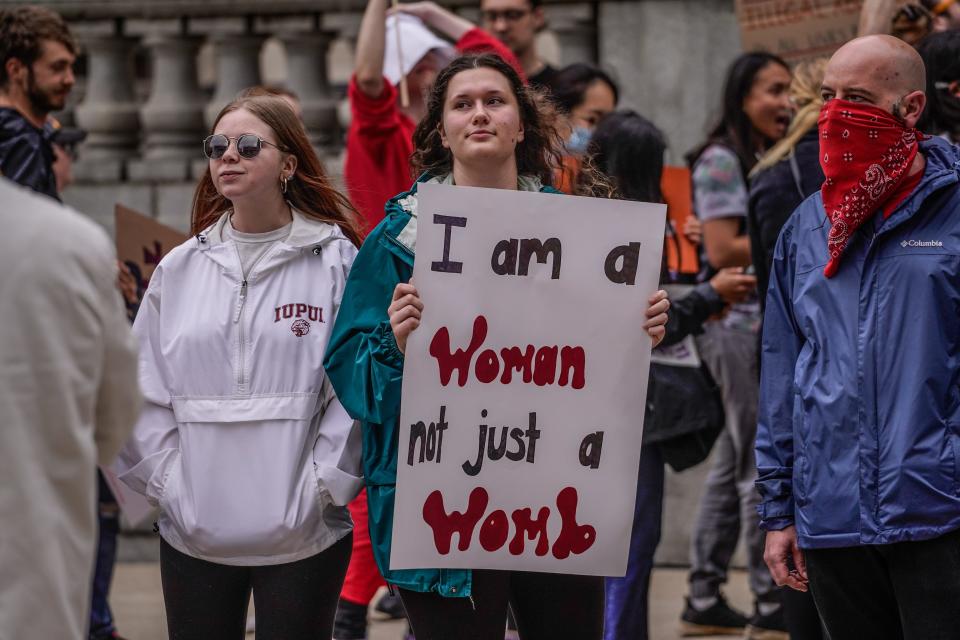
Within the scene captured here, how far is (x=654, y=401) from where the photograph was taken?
16.7ft

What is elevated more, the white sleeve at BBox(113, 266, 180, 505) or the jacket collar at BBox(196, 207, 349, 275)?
the jacket collar at BBox(196, 207, 349, 275)

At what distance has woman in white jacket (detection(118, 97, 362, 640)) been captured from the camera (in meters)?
3.80

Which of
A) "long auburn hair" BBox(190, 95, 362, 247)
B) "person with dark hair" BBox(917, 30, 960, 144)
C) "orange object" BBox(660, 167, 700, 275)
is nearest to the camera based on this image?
"long auburn hair" BBox(190, 95, 362, 247)


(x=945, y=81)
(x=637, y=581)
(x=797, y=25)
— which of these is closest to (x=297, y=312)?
(x=637, y=581)

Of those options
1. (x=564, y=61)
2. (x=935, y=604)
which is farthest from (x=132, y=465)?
(x=564, y=61)

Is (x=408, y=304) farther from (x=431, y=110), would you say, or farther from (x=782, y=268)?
(x=782, y=268)

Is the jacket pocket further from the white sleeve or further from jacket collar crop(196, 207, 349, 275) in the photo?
jacket collar crop(196, 207, 349, 275)

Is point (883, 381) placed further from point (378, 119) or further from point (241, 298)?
point (378, 119)

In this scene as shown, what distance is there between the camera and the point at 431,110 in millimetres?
4121

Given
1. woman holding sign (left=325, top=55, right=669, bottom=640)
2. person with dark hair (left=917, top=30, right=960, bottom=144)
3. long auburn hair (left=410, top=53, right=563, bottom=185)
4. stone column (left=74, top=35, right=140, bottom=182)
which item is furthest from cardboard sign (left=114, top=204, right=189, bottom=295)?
stone column (left=74, top=35, right=140, bottom=182)

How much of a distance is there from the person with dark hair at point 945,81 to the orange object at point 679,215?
120 centimetres

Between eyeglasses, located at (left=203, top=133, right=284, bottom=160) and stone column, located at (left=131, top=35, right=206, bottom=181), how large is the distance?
381 centimetres

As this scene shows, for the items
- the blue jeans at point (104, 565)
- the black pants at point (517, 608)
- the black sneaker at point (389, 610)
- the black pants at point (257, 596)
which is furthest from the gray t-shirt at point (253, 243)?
the black sneaker at point (389, 610)

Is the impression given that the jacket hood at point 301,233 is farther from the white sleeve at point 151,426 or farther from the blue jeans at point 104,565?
the blue jeans at point 104,565
